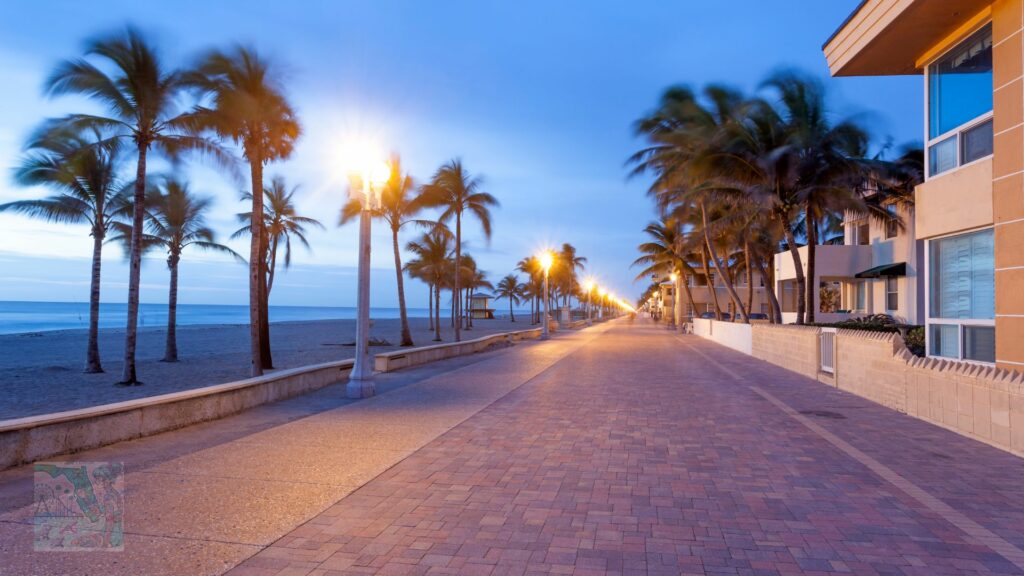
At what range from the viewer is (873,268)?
26.1 meters

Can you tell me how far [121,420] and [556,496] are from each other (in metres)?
5.05

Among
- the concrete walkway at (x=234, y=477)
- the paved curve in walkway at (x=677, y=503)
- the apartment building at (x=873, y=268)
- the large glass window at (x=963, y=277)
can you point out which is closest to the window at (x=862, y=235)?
the apartment building at (x=873, y=268)

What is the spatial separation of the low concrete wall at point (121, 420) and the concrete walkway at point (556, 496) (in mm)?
214

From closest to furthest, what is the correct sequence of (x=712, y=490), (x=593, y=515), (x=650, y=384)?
(x=593, y=515) < (x=712, y=490) < (x=650, y=384)

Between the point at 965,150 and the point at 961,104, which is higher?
the point at 961,104

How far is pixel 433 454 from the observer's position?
6.62 meters

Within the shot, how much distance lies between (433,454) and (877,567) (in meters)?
4.17

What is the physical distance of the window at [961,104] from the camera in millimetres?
9961

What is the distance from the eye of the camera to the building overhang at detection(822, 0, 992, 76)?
388 inches

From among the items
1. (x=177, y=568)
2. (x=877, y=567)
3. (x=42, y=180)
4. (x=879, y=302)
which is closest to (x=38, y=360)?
(x=42, y=180)

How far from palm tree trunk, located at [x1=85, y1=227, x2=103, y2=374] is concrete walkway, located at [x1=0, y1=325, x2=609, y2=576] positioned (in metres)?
11.6

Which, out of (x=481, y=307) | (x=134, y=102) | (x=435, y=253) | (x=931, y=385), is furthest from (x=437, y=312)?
(x=481, y=307)

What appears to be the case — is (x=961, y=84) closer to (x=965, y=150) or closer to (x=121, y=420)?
(x=965, y=150)

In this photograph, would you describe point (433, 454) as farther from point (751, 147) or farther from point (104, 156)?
point (751, 147)
